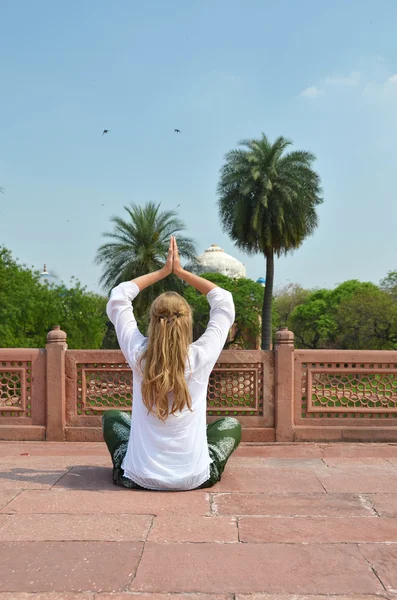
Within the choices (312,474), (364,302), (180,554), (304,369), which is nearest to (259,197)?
(364,302)

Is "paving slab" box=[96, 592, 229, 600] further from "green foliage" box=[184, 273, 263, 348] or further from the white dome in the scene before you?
the white dome

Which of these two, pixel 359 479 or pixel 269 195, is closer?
pixel 359 479

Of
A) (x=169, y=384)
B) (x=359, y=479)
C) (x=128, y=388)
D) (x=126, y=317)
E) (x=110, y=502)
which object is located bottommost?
(x=359, y=479)

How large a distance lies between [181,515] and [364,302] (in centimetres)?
3046

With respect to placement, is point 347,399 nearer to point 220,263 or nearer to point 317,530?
point 317,530

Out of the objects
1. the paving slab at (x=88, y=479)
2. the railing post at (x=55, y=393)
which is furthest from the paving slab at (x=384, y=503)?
the railing post at (x=55, y=393)

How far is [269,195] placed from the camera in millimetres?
27062

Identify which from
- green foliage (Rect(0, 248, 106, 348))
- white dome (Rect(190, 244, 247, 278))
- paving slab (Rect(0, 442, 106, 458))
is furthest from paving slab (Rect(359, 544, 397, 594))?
white dome (Rect(190, 244, 247, 278))

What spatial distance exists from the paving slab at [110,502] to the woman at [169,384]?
10 centimetres

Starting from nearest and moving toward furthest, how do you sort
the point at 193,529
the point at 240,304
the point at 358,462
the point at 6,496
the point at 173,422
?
1. the point at 193,529
2. the point at 173,422
3. the point at 6,496
4. the point at 358,462
5. the point at 240,304

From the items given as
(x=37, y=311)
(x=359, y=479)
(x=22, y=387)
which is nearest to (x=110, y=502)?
(x=359, y=479)

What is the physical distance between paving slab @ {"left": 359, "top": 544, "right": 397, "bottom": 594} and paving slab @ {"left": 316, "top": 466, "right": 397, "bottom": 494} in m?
1.22

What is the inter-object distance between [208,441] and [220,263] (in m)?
35.1

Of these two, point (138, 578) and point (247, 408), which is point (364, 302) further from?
point (138, 578)
